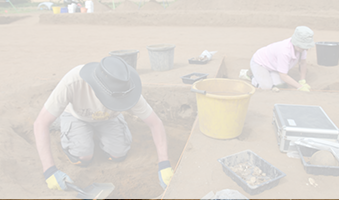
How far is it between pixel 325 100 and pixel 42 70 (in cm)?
549

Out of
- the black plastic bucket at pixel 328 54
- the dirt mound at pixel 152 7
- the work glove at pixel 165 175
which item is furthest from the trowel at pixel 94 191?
the dirt mound at pixel 152 7

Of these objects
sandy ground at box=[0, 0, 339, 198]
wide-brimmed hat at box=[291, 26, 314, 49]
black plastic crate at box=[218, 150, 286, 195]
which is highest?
wide-brimmed hat at box=[291, 26, 314, 49]

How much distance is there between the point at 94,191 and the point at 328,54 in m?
5.07

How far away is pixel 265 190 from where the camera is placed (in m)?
1.80

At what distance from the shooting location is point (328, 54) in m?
4.93

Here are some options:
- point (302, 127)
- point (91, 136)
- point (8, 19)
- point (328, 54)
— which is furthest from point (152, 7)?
point (302, 127)

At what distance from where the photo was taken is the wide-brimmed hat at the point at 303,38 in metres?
3.55

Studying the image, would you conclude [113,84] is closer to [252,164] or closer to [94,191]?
[94,191]

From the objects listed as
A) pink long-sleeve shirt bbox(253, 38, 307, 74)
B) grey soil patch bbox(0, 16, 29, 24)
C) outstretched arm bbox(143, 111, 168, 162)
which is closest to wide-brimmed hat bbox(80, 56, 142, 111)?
outstretched arm bbox(143, 111, 168, 162)

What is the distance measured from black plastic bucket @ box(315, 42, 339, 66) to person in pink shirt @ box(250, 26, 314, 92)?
1.09 metres

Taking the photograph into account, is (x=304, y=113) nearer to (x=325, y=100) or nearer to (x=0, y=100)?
(x=325, y=100)

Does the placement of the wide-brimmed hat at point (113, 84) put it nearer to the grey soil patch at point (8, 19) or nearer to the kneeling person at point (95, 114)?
the kneeling person at point (95, 114)

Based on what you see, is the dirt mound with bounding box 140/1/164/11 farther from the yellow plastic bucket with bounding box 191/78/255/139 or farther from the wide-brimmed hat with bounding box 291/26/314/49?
the yellow plastic bucket with bounding box 191/78/255/139

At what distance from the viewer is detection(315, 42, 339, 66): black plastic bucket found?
4.84 metres
